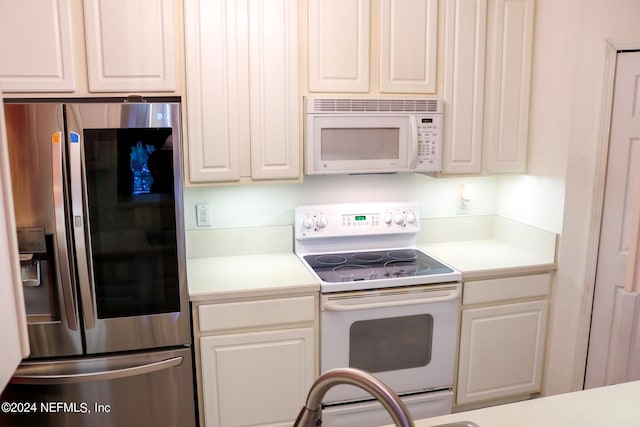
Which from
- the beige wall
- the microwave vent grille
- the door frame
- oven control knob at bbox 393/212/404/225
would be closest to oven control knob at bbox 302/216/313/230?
oven control knob at bbox 393/212/404/225

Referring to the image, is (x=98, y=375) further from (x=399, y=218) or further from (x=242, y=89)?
(x=399, y=218)

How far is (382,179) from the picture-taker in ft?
9.77

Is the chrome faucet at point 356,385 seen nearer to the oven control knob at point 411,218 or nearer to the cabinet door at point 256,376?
the cabinet door at point 256,376

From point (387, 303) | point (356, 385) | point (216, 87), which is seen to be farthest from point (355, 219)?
point (356, 385)

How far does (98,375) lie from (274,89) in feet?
4.93

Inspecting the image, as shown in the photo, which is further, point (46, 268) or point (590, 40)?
point (590, 40)

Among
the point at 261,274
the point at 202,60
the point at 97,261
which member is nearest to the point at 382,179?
the point at 261,274

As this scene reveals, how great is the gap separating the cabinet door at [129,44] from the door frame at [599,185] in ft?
6.74

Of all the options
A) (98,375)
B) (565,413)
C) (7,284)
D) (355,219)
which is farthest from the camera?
(355,219)

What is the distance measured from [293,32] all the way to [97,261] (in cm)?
137

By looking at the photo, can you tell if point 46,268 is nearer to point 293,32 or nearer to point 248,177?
point 248,177

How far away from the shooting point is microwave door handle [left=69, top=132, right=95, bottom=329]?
1.92 metres

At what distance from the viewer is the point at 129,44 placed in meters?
2.20

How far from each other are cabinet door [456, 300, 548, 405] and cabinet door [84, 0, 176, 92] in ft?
6.26
